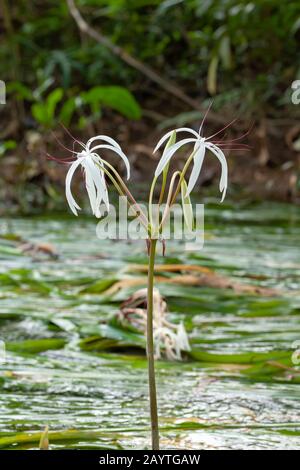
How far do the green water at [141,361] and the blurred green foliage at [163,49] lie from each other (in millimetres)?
2028

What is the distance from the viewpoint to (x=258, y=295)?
88.4 inches

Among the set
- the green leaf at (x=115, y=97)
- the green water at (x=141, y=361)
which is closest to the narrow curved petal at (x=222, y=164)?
the green water at (x=141, y=361)

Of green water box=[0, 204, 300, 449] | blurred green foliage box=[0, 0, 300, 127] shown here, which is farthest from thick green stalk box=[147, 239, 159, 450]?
blurred green foliage box=[0, 0, 300, 127]

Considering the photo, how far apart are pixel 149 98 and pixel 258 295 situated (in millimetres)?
4300

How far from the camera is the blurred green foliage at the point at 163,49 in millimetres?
5094

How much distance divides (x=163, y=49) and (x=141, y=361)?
5.06m

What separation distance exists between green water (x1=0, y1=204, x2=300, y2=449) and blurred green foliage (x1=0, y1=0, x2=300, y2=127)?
6.65ft

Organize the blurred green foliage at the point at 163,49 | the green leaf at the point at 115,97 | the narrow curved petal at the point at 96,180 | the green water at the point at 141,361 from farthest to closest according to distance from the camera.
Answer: the blurred green foliage at the point at 163,49 < the green leaf at the point at 115,97 < the green water at the point at 141,361 < the narrow curved petal at the point at 96,180

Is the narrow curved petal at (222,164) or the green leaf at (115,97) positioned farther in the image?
the green leaf at (115,97)

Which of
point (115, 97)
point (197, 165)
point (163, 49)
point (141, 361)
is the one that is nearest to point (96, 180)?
point (197, 165)

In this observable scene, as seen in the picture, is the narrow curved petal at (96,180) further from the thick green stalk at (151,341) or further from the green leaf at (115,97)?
the green leaf at (115,97)

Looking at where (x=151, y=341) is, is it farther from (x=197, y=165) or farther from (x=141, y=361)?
(x=141, y=361)

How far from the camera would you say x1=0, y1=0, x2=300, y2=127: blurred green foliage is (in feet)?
16.7

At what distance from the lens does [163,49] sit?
654cm
